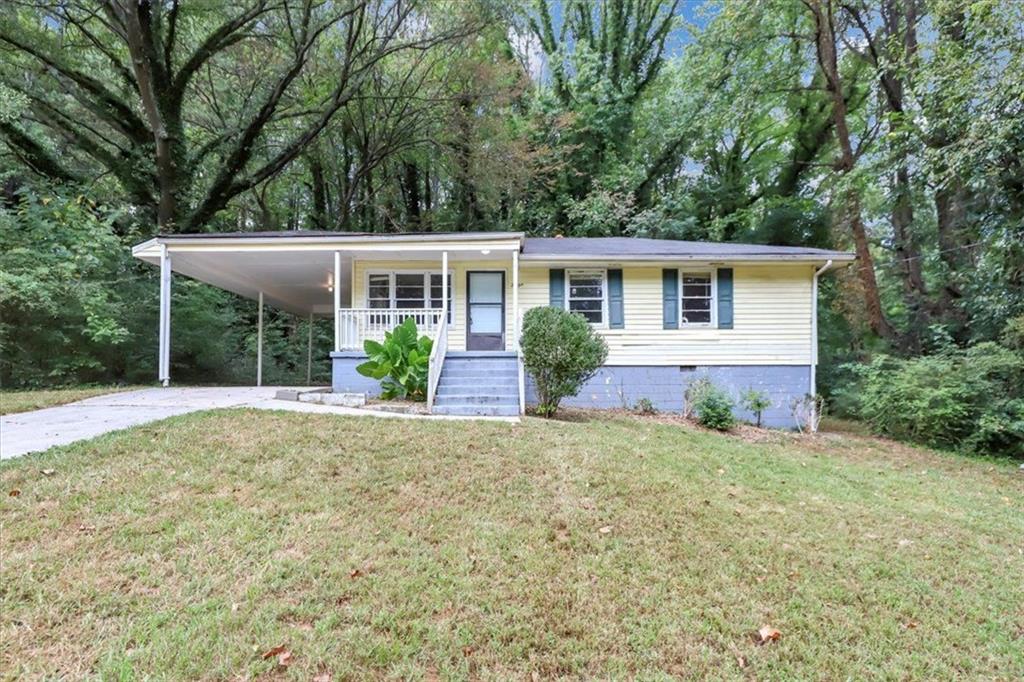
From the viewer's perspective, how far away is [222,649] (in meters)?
2.21

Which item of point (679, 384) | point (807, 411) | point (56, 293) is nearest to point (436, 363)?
point (679, 384)

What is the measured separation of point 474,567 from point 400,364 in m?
5.44

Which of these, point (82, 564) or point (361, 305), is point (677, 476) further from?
point (361, 305)

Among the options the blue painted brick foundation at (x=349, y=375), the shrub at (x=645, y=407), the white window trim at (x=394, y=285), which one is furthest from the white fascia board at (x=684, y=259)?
the blue painted brick foundation at (x=349, y=375)

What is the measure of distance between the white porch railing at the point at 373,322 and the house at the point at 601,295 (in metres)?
0.03

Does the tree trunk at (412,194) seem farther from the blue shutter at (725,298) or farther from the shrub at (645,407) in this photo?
the shrub at (645,407)

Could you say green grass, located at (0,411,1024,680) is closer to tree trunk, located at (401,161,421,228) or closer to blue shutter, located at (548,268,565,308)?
blue shutter, located at (548,268,565,308)

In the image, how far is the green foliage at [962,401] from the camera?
7.68 m

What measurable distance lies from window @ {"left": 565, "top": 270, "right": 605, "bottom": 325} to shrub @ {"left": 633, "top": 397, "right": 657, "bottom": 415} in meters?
1.92

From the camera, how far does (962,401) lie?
26.6 feet

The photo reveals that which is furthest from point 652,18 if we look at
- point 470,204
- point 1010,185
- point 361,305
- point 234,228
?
point 234,228

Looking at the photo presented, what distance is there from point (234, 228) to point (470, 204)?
30.4 ft

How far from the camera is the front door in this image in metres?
10.4

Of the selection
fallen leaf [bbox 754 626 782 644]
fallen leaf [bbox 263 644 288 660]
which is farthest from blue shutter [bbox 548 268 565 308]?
fallen leaf [bbox 263 644 288 660]
